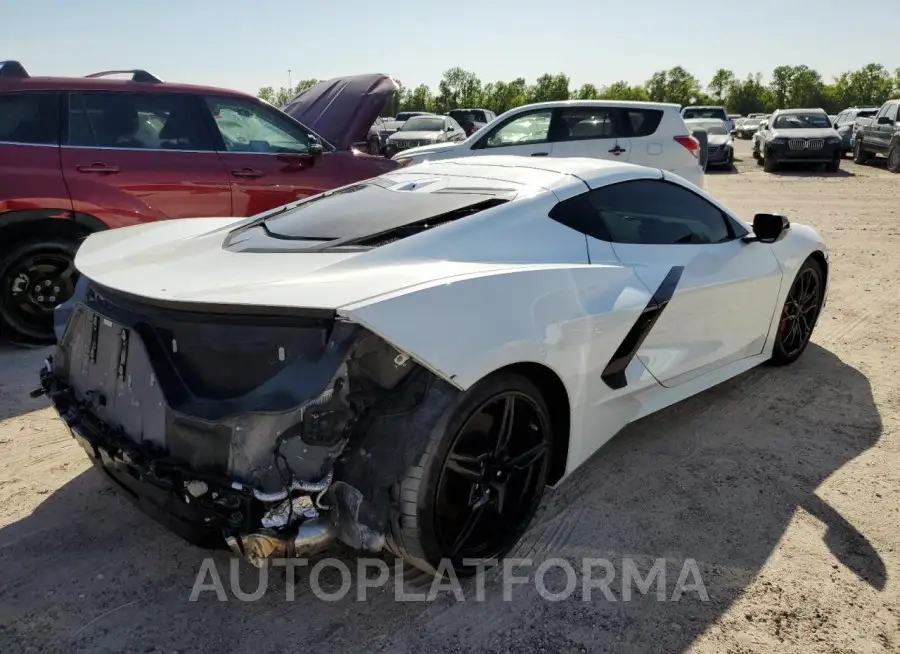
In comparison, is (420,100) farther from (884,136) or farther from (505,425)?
(505,425)

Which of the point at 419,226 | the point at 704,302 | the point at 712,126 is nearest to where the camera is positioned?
the point at 419,226

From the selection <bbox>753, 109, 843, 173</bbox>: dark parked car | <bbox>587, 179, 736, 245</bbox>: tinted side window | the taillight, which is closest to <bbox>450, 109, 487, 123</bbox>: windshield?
<bbox>753, 109, 843, 173</bbox>: dark parked car

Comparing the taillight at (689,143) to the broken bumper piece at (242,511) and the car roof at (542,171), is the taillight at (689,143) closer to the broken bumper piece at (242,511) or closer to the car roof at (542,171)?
the car roof at (542,171)

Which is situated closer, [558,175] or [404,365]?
[404,365]

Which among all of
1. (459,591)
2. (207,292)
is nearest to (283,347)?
(207,292)

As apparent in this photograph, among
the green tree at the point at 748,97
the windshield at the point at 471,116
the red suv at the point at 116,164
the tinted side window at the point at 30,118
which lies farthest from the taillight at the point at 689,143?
the green tree at the point at 748,97

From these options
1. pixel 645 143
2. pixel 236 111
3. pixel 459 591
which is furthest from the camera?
pixel 645 143

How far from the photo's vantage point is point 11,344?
5371 millimetres

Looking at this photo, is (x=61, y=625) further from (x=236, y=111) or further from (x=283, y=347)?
(x=236, y=111)

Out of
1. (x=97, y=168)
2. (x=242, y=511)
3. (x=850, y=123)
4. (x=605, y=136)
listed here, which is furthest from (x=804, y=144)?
(x=242, y=511)

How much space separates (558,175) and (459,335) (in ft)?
4.52

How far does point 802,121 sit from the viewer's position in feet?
65.1

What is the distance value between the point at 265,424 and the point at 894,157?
21.0 meters

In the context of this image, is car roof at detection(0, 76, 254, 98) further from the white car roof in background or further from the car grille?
the car grille
